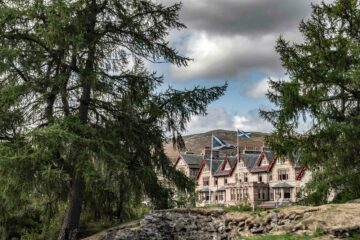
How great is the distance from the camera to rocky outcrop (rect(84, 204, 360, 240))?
1067 cm

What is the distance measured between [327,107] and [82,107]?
10.0 meters

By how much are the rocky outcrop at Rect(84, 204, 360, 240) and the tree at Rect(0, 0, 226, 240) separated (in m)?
1.97

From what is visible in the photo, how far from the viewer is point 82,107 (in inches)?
640

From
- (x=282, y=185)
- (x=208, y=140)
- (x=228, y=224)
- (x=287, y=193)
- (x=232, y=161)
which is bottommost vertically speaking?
(x=228, y=224)

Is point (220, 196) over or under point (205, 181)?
under

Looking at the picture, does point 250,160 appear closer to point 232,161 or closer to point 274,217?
point 232,161

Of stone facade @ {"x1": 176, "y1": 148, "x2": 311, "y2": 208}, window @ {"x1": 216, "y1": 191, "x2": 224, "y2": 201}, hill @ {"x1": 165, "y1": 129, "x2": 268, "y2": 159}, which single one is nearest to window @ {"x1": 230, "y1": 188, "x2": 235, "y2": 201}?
stone facade @ {"x1": 176, "y1": 148, "x2": 311, "y2": 208}

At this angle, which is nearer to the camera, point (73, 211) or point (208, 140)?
point (73, 211)

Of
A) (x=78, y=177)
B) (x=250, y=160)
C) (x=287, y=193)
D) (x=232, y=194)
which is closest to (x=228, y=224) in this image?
(x=78, y=177)

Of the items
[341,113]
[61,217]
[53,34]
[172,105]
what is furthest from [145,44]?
[341,113]

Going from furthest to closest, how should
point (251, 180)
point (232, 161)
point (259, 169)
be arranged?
point (232, 161) < point (251, 180) < point (259, 169)

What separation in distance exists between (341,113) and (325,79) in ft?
5.32

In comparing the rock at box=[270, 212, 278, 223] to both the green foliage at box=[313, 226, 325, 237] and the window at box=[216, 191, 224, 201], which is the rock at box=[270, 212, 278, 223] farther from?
the window at box=[216, 191, 224, 201]

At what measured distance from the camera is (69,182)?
50.7 feet
